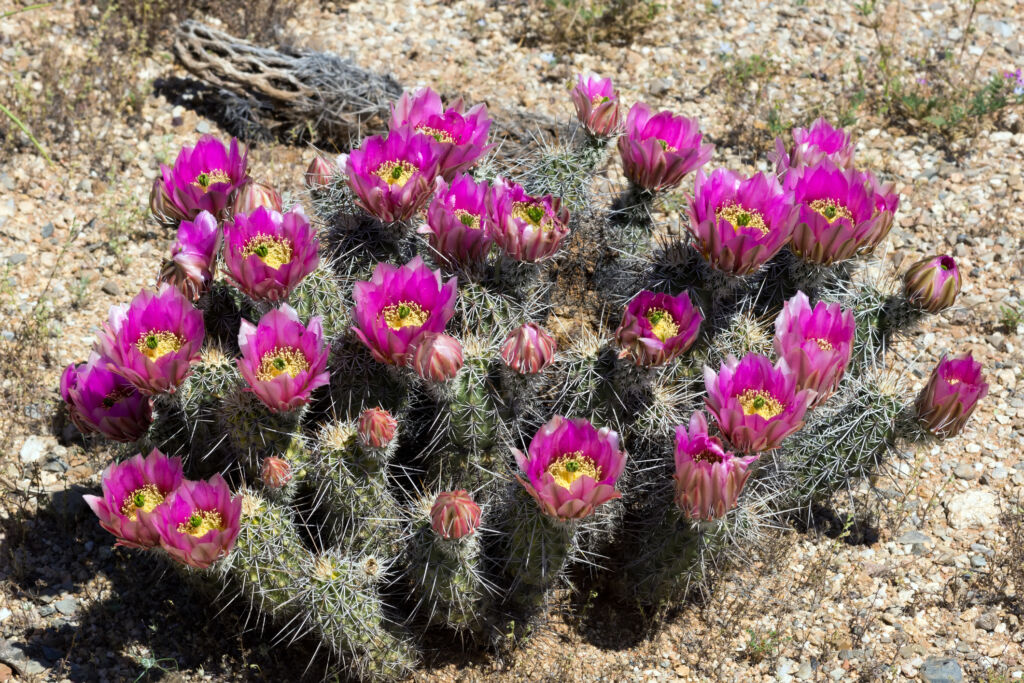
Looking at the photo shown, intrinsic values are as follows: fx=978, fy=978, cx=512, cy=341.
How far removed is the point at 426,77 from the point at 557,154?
2.22m

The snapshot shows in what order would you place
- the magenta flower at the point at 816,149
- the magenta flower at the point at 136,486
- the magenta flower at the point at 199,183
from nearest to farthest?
1. the magenta flower at the point at 136,486
2. the magenta flower at the point at 199,183
3. the magenta flower at the point at 816,149

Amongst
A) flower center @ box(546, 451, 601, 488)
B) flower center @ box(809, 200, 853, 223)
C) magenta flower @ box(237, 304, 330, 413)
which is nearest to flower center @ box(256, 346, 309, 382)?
magenta flower @ box(237, 304, 330, 413)

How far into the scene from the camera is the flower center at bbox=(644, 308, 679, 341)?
113 inches

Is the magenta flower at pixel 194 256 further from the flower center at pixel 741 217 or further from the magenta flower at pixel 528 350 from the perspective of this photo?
the flower center at pixel 741 217

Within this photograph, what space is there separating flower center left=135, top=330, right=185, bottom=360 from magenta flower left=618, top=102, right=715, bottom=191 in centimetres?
154

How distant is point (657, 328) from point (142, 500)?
5.12ft

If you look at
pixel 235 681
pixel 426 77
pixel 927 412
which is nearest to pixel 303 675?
pixel 235 681

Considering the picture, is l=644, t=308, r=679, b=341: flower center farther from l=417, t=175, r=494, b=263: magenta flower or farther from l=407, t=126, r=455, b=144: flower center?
l=407, t=126, r=455, b=144: flower center

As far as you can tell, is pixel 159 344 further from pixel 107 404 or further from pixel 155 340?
pixel 107 404

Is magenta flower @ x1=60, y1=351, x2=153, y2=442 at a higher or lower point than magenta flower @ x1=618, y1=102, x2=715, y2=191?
lower

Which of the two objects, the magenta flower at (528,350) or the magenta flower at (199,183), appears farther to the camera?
the magenta flower at (199,183)

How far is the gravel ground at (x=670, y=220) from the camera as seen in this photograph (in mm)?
3285

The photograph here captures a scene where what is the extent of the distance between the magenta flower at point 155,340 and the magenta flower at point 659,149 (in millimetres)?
1468

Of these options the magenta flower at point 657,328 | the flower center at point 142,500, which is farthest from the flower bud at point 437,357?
the flower center at point 142,500
